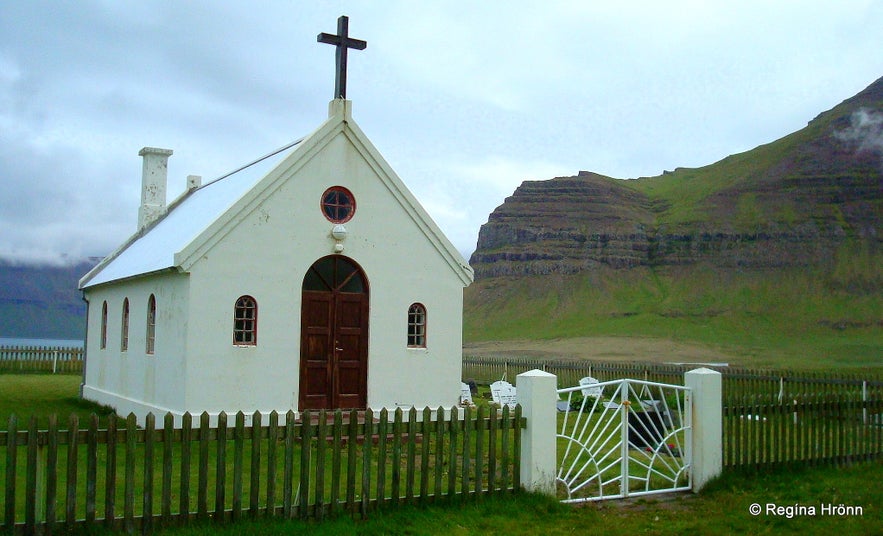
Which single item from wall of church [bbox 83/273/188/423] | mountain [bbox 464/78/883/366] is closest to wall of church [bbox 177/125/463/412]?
wall of church [bbox 83/273/188/423]

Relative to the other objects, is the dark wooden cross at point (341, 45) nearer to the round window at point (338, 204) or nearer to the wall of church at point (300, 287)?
the wall of church at point (300, 287)

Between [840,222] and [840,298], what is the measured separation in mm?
16155

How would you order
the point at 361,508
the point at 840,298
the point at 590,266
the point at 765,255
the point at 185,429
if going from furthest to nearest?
the point at 590,266
the point at 765,255
the point at 840,298
the point at 361,508
the point at 185,429

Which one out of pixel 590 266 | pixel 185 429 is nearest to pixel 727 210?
pixel 590 266

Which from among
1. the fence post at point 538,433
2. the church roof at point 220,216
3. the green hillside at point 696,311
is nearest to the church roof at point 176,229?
the church roof at point 220,216

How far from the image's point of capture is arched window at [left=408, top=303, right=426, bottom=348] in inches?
693

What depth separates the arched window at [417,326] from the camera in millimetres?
17609

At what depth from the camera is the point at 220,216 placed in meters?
15.2

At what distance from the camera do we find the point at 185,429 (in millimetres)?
8398

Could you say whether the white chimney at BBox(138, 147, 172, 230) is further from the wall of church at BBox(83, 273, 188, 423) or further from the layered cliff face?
the layered cliff face

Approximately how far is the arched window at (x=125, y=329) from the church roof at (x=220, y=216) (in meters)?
0.69

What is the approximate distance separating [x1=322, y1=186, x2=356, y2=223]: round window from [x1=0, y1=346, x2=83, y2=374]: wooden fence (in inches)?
959

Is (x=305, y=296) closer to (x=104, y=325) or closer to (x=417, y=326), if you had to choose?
(x=417, y=326)

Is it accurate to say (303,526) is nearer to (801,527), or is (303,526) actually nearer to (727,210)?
(801,527)
